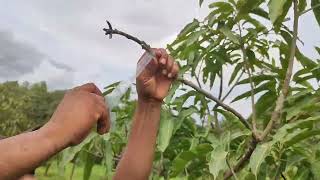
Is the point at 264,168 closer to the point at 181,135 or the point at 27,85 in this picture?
the point at 181,135

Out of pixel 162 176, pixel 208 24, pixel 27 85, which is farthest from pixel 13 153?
pixel 27 85

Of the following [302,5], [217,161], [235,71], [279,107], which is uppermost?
[302,5]

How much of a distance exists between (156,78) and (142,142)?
0.11m

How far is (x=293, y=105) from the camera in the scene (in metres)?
1.34

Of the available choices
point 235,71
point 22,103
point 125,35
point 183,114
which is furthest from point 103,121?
point 22,103

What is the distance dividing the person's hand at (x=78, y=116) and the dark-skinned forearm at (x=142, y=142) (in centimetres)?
21

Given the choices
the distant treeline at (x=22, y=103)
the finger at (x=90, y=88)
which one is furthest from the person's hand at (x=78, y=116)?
the distant treeline at (x=22, y=103)

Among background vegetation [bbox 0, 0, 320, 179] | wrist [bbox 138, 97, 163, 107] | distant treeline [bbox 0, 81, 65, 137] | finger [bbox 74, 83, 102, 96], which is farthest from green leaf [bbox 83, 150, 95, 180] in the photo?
distant treeline [bbox 0, 81, 65, 137]

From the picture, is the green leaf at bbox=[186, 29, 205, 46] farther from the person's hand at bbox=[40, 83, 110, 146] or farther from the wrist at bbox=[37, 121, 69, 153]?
the wrist at bbox=[37, 121, 69, 153]

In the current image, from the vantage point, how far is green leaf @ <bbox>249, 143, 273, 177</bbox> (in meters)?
1.13

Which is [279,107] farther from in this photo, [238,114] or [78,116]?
[78,116]

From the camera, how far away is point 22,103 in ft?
126

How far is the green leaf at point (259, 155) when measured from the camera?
3.71 ft

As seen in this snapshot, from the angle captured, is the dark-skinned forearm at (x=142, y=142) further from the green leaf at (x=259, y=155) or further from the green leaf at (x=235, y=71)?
the green leaf at (x=235, y=71)
